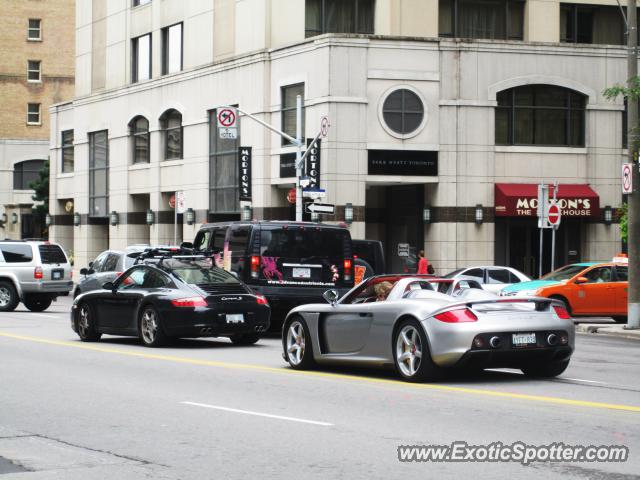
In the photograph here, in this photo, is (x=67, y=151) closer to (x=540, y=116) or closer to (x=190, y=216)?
(x=190, y=216)

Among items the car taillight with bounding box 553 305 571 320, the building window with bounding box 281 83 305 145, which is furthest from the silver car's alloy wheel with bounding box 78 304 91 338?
the building window with bounding box 281 83 305 145

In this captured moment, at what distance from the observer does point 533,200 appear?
141ft

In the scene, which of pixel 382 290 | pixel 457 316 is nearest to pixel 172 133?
pixel 382 290

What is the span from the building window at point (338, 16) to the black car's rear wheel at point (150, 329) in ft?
88.2

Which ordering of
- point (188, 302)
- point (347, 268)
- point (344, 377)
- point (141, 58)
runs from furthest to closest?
point (141, 58) < point (347, 268) < point (188, 302) < point (344, 377)

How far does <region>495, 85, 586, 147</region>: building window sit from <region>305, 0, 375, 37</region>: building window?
589cm

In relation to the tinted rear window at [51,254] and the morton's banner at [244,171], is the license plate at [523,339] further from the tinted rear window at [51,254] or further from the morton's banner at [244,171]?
the morton's banner at [244,171]

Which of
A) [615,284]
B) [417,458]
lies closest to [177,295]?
[417,458]

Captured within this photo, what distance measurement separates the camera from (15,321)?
2792cm

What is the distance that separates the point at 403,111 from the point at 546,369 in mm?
28761

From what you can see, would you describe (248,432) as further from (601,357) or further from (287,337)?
(601,357)

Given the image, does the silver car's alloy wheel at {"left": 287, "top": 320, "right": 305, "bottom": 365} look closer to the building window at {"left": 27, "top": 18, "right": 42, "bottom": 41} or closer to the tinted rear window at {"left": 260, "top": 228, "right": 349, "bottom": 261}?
the tinted rear window at {"left": 260, "top": 228, "right": 349, "bottom": 261}

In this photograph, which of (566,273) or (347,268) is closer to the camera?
(347,268)

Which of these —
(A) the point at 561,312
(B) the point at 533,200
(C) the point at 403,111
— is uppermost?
(C) the point at 403,111
